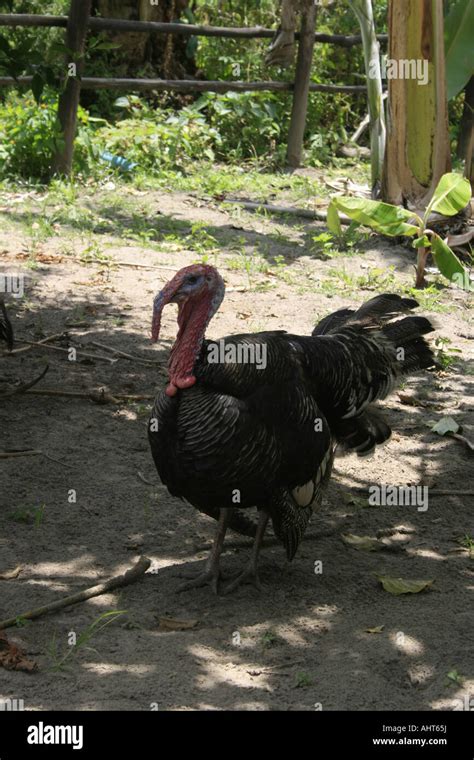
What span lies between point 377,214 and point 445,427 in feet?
9.71

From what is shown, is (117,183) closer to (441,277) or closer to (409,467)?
(441,277)

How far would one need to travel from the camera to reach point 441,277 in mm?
10094

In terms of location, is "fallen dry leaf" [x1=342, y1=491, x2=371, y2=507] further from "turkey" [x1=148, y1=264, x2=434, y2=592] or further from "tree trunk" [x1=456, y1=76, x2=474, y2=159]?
"tree trunk" [x1=456, y1=76, x2=474, y2=159]

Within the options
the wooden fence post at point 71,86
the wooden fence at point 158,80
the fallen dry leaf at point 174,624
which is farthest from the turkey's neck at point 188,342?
the wooden fence post at point 71,86

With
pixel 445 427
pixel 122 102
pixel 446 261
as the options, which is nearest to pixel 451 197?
pixel 446 261

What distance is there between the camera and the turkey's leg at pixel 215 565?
16.6 ft

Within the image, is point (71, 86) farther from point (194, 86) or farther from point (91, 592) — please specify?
point (91, 592)

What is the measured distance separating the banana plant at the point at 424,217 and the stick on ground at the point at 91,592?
4945mm

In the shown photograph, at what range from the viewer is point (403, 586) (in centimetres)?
502

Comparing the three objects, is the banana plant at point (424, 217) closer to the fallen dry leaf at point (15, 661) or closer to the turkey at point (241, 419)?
the turkey at point (241, 419)

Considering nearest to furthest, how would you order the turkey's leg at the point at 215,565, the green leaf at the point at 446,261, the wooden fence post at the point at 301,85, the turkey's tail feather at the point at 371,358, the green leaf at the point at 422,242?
the turkey's leg at the point at 215,565 → the turkey's tail feather at the point at 371,358 → the green leaf at the point at 446,261 → the green leaf at the point at 422,242 → the wooden fence post at the point at 301,85

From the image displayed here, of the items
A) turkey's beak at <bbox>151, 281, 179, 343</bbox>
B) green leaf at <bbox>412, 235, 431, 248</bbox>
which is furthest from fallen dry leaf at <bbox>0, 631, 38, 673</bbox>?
green leaf at <bbox>412, 235, 431, 248</bbox>

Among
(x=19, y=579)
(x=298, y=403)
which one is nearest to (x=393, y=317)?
(x=298, y=403)

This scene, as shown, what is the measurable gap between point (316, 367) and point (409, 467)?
157 cm
